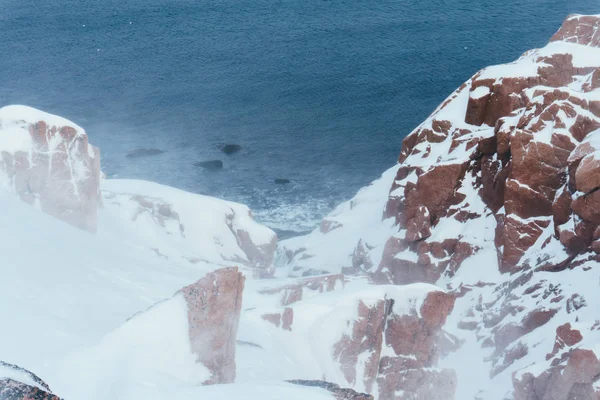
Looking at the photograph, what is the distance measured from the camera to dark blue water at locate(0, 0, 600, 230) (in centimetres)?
14191

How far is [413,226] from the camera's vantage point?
85.9 m

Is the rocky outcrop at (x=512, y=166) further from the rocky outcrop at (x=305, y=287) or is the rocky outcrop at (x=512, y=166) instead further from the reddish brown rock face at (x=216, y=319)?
the reddish brown rock face at (x=216, y=319)

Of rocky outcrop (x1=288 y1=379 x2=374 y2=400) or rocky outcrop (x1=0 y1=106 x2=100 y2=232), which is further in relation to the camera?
rocky outcrop (x1=0 y1=106 x2=100 y2=232)

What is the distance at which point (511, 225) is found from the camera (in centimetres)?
7881

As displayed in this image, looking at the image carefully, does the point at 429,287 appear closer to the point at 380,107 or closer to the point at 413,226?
the point at 413,226

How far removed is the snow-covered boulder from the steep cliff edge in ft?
21.5

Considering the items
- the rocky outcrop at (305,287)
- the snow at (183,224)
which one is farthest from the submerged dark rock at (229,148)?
the rocky outcrop at (305,287)

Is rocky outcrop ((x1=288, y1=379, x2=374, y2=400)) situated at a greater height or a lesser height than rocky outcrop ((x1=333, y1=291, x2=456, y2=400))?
greater

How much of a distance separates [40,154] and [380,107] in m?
93.9

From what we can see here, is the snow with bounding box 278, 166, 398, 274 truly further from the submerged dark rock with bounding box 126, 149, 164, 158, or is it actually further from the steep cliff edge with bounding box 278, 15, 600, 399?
the submerged dark rock with bounding box 126, 149, 164, 158

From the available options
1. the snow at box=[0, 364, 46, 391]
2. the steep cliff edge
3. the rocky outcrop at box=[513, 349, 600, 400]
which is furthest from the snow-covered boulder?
the snow at box=[0, 364, 46, 391]

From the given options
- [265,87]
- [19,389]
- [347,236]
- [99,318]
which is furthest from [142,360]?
[265,87]

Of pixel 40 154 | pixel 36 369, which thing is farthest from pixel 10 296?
pixel 40 154

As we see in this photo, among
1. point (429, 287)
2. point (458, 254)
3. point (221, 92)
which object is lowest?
point (221, 92)
